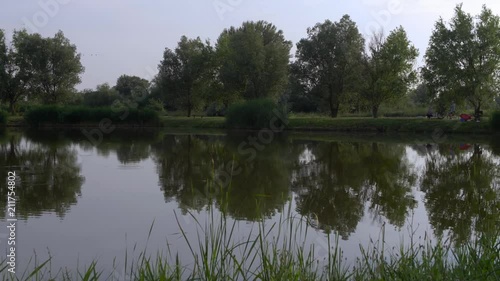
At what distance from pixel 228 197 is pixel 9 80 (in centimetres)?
4988

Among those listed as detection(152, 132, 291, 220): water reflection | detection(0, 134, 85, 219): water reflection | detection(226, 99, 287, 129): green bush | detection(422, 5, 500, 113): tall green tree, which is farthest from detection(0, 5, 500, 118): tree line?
detection(0, 134, 85, 219): water reflection

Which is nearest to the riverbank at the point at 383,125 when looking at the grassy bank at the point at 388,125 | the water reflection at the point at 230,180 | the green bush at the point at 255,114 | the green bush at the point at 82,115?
the grassy bank at the point at 388,125

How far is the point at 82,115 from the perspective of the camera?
4581 cm

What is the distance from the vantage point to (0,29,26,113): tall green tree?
169 feet

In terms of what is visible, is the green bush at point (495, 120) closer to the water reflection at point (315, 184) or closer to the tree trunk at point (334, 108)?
the water reflection at point (315, 184)

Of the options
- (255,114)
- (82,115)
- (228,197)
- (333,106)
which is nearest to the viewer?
(228,197)

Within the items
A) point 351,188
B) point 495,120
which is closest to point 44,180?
point 351,188

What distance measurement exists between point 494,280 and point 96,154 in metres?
18.7

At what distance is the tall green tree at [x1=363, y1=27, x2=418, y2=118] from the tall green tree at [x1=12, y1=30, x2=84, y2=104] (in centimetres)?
3095

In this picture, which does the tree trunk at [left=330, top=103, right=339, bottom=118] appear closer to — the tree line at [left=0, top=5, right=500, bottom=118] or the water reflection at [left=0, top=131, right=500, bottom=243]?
the tree line at [left=0, top=5, right=500, bottom=118]

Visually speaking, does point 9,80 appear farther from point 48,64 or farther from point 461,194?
point 461,194

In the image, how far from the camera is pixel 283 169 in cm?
1558

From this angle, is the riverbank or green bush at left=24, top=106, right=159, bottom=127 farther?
green bush at left=24, top=106, right=159, bottom=127

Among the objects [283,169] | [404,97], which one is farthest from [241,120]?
[283,169]
